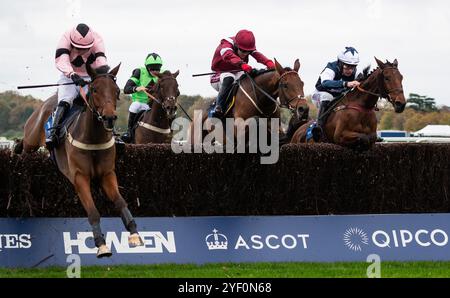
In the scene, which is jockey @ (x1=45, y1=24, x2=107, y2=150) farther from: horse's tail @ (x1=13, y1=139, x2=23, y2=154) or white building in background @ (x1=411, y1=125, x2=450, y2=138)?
white building in background @ (x1=411, y1=125, x2=450, y2=138)

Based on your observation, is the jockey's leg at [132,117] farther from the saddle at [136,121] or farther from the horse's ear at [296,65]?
the horse's ear at [296,65]

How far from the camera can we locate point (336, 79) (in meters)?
15.2

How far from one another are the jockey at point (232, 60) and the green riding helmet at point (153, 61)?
8.87 feet

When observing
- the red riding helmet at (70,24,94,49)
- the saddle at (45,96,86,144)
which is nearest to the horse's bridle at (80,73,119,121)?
the saddle at (45,96,86,144)

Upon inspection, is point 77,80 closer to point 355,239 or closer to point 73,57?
point 73,57

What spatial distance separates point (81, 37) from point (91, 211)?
2.22 metres

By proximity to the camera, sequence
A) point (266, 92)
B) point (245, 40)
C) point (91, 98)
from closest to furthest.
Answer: point (91, 98)
point (266, 92)
point (245, 40)

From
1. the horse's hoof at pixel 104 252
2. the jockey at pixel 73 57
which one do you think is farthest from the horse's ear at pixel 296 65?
the horse's hoof at pixel 104 252

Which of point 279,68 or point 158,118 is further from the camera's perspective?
point 158,118

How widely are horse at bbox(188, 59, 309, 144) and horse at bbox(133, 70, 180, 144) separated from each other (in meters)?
2.02

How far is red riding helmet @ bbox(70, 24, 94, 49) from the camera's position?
1159 cm

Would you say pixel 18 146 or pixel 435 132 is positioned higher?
pixel 18 146

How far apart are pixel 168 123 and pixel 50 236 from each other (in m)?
5.06

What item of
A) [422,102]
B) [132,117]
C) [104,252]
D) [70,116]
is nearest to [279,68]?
[70,116]
